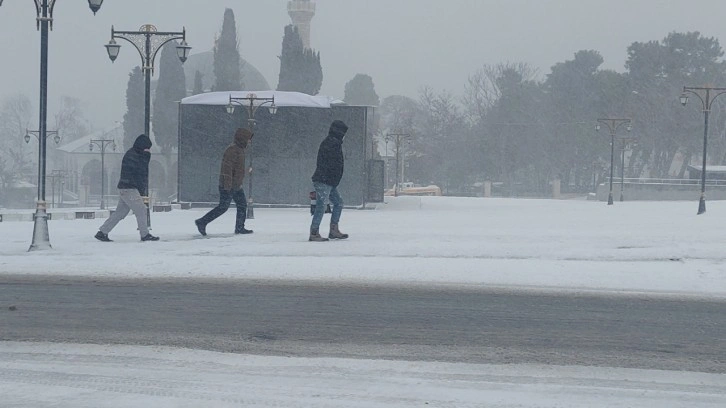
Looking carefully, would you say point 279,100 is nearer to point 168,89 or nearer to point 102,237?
point 102,237

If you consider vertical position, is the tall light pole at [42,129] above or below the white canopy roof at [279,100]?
below

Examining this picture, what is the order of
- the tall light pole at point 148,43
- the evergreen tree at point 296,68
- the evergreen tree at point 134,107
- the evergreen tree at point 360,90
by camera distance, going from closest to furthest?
1. the tall light pole at point 148,43
2. the evergreen tree at point 296,68
3. the evergreen tree at point 134,107
4. the evergreen tree at point 360,90

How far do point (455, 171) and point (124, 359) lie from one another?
3622 inches

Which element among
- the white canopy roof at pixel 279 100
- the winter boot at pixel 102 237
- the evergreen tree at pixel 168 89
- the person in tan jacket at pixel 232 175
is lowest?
the winter boot at pixel 102 237

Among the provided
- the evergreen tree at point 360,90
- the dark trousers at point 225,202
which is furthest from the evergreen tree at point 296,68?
the dark trousers at point 225,202

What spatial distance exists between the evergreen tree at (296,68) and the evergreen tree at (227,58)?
4001mm

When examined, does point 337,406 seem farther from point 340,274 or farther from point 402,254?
point 402,254

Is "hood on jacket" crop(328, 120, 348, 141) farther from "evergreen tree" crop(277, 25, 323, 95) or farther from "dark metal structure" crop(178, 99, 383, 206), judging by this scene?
"evergreen tree" crop(277, 25, 323, 95)

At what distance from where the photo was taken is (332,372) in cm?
620

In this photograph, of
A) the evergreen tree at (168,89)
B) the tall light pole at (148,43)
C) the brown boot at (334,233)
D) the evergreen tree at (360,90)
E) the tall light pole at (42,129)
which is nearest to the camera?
the tall light pole at (42,129)

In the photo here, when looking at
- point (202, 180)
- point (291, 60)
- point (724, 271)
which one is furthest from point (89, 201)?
point (724, 271)

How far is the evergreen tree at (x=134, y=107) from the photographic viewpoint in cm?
8675

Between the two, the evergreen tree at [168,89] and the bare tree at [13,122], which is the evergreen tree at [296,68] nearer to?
the evergreen tree at [168,89]

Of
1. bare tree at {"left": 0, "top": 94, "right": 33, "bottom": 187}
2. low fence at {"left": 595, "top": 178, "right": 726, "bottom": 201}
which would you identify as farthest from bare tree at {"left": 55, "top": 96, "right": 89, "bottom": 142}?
low fence at {"left": 595, "top": 178, "right": 726, "bottom": 201}
